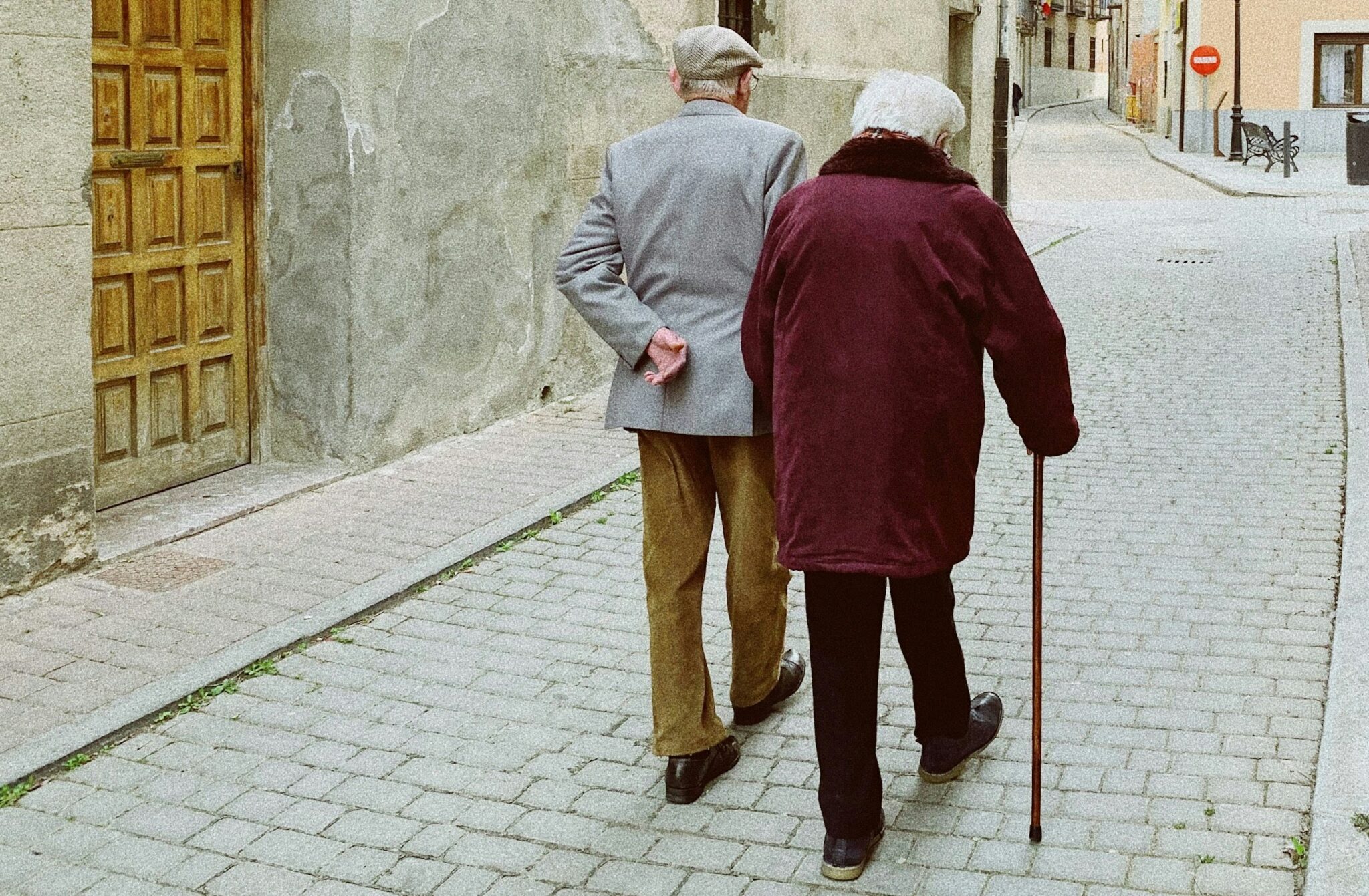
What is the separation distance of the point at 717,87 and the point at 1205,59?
34696 mm

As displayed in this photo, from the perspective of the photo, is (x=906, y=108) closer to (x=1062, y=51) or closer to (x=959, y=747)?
(x=959, y=747)

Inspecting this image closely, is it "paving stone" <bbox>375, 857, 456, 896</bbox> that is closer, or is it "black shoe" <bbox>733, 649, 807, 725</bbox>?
"paving stone" <bbox>375, 857, 456, 896</bbox>

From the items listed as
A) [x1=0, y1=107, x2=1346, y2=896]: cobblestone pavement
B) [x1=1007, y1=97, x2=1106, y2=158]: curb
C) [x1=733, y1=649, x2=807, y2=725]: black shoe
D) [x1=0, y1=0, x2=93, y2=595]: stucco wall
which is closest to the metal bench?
[x1=1007, y1=97, x2=1106, y2=158]: curb

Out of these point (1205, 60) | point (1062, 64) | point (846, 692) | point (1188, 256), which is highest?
point (1062, 64)

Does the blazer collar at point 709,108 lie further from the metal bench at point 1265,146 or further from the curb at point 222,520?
the metal bench at point 1265,146

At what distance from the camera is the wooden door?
6891 millimetres

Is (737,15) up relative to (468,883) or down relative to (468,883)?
up

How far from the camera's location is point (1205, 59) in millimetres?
36562

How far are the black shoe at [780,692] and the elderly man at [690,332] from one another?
0.33 m

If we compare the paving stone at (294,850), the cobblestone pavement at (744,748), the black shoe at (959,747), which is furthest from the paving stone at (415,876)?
the black shoe at (959,747)

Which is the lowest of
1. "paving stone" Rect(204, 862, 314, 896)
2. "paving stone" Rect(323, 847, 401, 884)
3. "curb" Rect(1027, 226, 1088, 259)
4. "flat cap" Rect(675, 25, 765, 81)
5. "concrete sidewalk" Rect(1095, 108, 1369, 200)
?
"paving stone" Rect(204, 862, 314, 896)

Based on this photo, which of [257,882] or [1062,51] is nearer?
[257,882]

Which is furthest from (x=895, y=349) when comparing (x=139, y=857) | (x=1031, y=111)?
(x=1031, y=111)

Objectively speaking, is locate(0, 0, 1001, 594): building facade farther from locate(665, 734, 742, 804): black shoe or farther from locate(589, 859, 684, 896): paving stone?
locate(589, 859, 684, 896): paving stone
